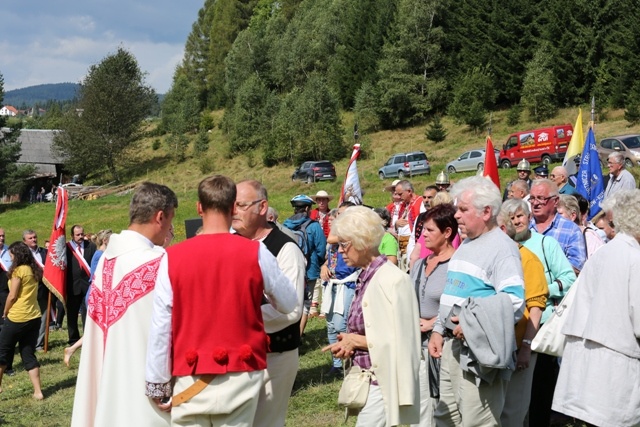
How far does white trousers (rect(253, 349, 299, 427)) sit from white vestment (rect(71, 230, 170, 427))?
60cm

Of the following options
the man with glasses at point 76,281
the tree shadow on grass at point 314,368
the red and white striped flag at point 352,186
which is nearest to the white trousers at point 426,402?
the tree shadow on grass at point 314,368

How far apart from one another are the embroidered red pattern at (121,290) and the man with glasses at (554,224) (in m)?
3.53

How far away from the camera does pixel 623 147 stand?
29891 mm

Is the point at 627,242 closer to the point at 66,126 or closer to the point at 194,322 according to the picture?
the point at 194,322

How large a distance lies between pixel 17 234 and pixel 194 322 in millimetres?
38705

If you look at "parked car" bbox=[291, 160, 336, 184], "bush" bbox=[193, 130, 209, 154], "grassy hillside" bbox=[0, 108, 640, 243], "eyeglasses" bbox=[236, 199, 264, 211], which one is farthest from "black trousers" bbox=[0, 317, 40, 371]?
"bush" bbox=[193, 130, 209, 154]

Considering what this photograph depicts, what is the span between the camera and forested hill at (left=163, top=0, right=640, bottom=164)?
50.4m

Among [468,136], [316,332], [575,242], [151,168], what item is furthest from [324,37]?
[575,242]

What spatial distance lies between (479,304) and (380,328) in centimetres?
60

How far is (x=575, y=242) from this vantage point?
20.9 feet

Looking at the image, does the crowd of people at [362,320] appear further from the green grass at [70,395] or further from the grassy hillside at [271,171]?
the grassy hillside at [271,171]

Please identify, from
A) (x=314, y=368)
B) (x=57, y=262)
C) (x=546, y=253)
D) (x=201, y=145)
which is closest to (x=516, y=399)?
(x=546, y=253)

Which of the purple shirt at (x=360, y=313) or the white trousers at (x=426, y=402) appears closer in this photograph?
the purple shirt at (x=360, y=313)

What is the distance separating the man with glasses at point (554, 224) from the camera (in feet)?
20.9
